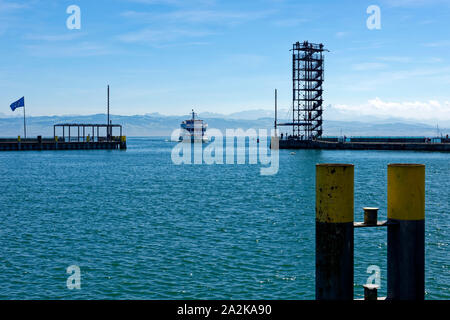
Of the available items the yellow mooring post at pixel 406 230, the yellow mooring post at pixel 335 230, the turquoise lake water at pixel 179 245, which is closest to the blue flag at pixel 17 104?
the turquoise lake water at pixel 179 245

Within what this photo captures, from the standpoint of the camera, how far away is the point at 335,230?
5.16 m

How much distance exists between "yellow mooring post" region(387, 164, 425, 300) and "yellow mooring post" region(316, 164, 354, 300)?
2.00 ft

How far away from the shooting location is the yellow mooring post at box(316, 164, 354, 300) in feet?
16.8

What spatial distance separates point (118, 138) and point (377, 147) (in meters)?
63.4

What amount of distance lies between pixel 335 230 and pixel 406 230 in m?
0.93

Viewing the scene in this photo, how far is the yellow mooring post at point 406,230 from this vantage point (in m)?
5.32

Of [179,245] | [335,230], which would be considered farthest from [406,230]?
[179,245]

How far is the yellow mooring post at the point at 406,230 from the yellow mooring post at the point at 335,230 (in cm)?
61

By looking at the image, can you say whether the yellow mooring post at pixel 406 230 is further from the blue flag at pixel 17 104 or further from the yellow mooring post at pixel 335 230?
the blue flag at pixel 17 104

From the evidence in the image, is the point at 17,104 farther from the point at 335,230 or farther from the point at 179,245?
the point at 335,230

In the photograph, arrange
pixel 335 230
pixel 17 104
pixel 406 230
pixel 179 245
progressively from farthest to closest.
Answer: pixel 17 104 < pixel 179 245 < pixel 406 230 < pixel 335 230

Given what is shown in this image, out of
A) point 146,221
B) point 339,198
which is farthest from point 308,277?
point 146,221
